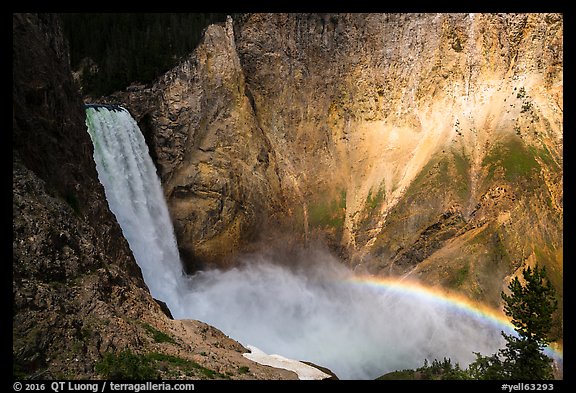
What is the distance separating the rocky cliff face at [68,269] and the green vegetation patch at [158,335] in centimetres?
4

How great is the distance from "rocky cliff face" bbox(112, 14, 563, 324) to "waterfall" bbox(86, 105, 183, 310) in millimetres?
1796

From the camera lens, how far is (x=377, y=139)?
33.5m

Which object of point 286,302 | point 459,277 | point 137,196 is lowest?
point 286,302

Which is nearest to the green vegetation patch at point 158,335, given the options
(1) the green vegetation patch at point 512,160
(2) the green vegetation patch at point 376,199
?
(2) the green vegetation patch at point 376,199

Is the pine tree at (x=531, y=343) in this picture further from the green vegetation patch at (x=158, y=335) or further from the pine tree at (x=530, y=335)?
the green vegetation patch at (x=158, y=335)

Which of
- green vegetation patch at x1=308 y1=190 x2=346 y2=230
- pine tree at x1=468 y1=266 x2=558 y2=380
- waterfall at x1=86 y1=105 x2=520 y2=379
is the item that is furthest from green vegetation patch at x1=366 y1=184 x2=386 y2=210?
pine tree at x1=468 y1=266 x2=558 y2=380

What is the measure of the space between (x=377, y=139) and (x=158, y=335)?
74.3 ft

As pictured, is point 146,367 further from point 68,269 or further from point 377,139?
point 377,139

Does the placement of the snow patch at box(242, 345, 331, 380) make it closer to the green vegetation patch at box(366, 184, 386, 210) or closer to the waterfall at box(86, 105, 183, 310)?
the waterfall at box(86, 105, 183, 310)

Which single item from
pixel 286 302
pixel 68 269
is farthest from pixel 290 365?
pixel 286 302

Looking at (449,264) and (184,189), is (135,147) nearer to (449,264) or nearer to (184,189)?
(184,189)

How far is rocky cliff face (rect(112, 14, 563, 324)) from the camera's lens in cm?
2744

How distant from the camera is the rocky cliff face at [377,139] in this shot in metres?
27.4

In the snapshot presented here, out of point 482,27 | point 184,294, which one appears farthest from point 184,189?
point 482,27
